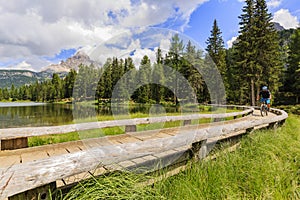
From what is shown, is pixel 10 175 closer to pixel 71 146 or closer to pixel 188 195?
pixel 188 195

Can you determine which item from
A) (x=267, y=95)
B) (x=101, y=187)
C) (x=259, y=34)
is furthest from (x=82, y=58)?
(x=259, y=34)

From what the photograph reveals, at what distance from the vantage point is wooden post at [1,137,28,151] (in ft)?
12.9

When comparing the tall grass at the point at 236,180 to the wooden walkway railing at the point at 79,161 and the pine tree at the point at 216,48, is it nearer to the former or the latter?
the wooden walkway railing at the point at 79,161

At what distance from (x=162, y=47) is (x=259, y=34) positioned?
24.4 metres

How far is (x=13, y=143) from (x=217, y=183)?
3854 millimetres

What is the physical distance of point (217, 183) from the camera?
3191 mm

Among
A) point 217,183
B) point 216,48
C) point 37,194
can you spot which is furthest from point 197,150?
point 216,48

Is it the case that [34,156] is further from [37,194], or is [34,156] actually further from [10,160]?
[37,194]

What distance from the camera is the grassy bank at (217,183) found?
253cm

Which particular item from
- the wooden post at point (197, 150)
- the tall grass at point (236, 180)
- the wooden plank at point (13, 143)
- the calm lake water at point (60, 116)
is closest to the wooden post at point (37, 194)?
the tall grass at point (236, 180)

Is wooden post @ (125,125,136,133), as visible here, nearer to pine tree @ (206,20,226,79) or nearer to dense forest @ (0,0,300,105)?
dense forest @ (0,0,300,105)

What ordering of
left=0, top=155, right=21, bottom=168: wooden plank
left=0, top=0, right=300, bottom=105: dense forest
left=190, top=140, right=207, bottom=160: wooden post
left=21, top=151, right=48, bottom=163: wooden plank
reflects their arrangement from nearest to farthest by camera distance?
left=0, top=155, right=21, bottom=168: wooden plank < left=21, top=151, right=48, bottom=163: wooden plank < left=190, top=140, right=207, bottom=160: wooden post < left=0, top=0, right=300, bottom=105: dense forest

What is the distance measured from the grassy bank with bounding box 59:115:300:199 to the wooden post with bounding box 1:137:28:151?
7.35ft

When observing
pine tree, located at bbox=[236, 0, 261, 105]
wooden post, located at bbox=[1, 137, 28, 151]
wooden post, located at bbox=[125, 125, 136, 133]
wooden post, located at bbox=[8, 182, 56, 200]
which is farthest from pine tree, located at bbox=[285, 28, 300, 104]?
wooden post, located at bbox=[8, 182, 56, 200]
